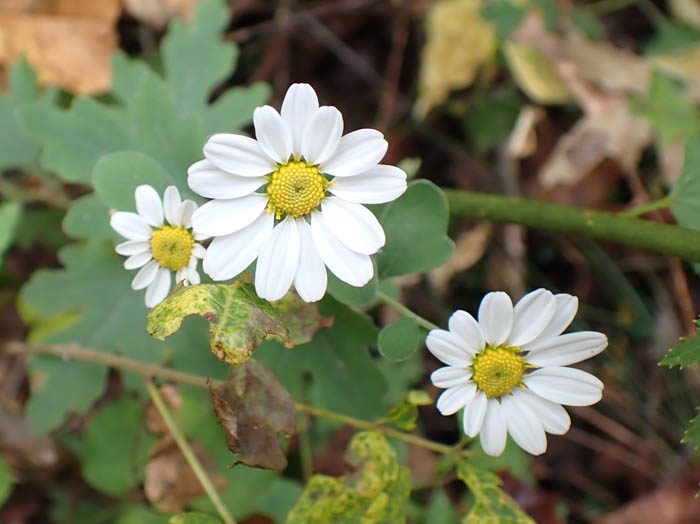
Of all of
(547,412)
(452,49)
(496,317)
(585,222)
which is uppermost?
(452,49)

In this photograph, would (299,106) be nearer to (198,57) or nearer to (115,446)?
(198,57)

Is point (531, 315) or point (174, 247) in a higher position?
point (531, 315)

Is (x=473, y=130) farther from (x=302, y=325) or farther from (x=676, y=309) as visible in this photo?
(x=302, y=325)

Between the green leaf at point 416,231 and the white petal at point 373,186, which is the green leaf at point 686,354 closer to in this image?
Answer: the green leaf at point 416,231

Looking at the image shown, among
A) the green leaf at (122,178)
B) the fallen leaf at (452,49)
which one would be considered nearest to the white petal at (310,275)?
the green leaf at (122,178)

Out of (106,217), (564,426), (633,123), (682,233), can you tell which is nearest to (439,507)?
(564,426)

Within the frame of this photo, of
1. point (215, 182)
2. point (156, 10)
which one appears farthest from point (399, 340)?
point (156, 10)
